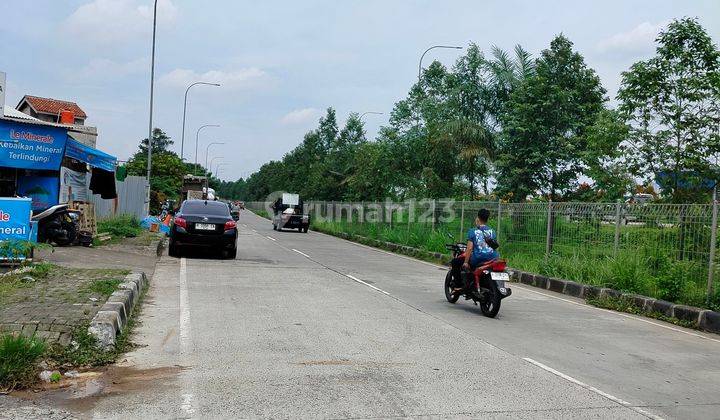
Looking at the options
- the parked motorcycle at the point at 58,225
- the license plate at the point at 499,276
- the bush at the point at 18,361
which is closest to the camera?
the bush at the point at 18,361

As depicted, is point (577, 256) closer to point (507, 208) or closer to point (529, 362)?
point (507, 208)

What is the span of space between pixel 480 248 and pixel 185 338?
5090 mm

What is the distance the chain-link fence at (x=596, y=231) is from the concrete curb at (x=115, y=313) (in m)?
7.17

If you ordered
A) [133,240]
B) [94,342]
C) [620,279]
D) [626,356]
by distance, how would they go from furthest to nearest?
1. [133,240]
2. [620,279]
3. [626,356]
4. [94,342]

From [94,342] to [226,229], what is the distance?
35.3 ft

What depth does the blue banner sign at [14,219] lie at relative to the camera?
11820mm

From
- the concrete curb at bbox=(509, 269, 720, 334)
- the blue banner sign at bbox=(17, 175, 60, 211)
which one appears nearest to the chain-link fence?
the concrete curb at bbox=(509, 269, 720, 334)

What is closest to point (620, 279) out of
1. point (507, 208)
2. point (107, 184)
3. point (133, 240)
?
point (507, 208)

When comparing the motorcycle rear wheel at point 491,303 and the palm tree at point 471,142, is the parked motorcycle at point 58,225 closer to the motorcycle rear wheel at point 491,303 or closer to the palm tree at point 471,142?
the motorcycle rear wheel at point 491,303

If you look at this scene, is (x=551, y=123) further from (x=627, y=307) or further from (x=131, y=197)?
(x=131, y=197)

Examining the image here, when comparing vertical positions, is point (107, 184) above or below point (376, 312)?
above

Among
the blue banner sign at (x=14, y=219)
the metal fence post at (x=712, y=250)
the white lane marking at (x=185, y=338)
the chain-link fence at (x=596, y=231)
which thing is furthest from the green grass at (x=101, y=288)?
the metal fence post at (x=712, y=250)

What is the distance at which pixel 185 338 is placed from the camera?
7.58 metres

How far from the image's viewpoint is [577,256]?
1561 centimetres
